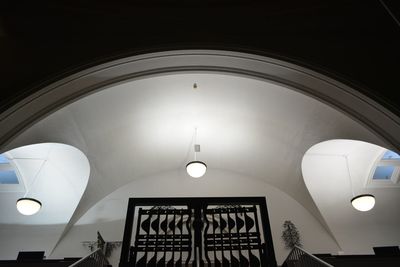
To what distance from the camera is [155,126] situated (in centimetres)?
827

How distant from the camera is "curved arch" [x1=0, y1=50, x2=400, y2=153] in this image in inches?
126

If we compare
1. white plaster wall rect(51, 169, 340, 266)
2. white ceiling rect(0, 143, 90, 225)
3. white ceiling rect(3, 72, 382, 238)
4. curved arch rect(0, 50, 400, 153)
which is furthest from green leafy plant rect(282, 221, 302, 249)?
curved arch rect(0, 50, 400, 153)

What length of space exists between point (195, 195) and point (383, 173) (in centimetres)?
563

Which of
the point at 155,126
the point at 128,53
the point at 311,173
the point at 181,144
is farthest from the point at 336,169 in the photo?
the point at 128,53

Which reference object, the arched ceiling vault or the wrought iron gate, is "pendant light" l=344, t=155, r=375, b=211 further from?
the wrought iron gate

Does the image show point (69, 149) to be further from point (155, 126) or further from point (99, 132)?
point (155, 126)

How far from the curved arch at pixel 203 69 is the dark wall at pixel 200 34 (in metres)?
0.09

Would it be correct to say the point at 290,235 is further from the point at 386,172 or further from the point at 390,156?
the point at 390,156

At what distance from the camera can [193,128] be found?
8.58 meters

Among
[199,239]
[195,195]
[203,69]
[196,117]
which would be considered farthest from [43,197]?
[203,69]

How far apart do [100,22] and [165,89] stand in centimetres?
320

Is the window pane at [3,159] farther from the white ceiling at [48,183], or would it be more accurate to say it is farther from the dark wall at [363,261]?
the dark wall at [363,261]

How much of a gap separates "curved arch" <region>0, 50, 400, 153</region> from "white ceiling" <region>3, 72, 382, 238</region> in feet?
6.07

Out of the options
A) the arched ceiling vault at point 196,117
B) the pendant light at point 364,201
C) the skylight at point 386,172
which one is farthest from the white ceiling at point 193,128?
the skylight at point 386,172
